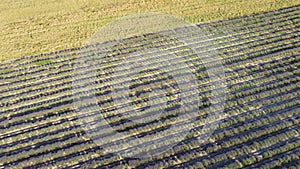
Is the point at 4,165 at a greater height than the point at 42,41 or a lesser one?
lesser

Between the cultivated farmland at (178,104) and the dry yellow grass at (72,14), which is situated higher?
the dry yellow grass at (72,14)

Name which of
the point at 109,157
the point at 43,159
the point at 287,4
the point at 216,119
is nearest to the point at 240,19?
the point at 287,4

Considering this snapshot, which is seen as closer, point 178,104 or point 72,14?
point 178,104

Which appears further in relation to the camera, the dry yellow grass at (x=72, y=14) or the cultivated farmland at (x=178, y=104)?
the dry yellow grass at (x=72, y=14)

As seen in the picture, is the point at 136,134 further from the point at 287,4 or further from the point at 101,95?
the point at 287,4

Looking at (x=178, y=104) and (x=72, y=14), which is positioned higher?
(x=72, y=14)
